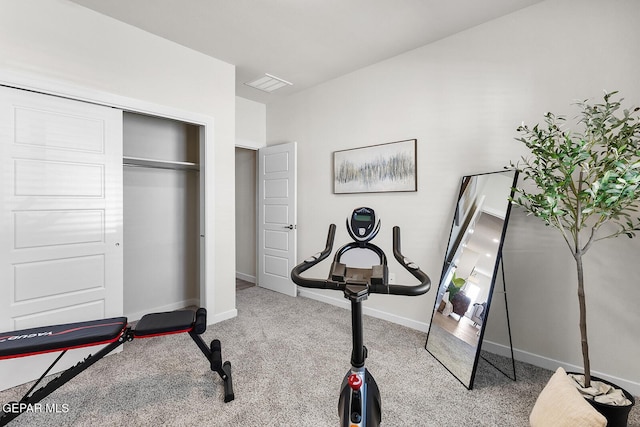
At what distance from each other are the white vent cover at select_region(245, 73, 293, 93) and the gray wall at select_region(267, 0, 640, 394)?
721 mm

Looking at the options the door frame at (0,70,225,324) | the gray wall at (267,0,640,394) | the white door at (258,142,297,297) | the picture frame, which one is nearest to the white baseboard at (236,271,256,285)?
the white door at (258,142,297,297)

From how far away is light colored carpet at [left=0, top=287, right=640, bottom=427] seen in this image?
1.81 meters

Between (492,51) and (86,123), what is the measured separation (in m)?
3.39

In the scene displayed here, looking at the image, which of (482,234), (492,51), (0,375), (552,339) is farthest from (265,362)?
(492,51)

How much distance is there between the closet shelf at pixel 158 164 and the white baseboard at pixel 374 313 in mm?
2167

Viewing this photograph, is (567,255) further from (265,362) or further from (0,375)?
(0,375)

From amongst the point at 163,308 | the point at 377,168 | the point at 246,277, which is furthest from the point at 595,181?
the point at 246,277

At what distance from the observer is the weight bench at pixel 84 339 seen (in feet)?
5.52

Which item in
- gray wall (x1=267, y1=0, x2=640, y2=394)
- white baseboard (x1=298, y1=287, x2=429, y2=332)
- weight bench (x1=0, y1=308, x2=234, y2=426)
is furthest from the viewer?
white baseboard (x1=298, y1=287, x2=429, y2=332)

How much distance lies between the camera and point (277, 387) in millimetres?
2111

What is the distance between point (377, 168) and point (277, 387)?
2.36 m

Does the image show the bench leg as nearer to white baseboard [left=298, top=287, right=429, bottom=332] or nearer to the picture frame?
white baseboard [left=298, top=287, right=429, bottom=332]

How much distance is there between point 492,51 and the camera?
265cm

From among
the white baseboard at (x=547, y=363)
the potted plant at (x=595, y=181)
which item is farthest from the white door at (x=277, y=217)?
the potted plant at (x=595, y=181)
